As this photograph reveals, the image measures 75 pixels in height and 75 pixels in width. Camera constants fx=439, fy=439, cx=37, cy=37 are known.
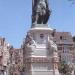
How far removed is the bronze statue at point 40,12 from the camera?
39.8m

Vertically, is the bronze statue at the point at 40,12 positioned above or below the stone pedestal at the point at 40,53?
above

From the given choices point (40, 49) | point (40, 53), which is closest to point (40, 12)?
point (40, 49)

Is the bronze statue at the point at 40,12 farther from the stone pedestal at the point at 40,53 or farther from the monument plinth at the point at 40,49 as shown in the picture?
the stone pedestal at the point at 40,53

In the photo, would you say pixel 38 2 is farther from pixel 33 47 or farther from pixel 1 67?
pixel 1 67

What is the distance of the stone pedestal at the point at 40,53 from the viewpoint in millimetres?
37562

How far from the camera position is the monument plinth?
37.6 meters

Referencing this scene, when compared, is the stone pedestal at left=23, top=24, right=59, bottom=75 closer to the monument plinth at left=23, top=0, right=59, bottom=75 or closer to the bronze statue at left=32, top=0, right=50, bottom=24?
the monument plinth at left=23, top=0, right=59, bottom=75

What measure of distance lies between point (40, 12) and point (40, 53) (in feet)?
13.4

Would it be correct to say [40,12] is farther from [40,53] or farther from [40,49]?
[40,53]

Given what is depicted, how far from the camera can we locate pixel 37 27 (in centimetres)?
3903

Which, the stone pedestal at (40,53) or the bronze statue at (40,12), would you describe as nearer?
the stone pedestal at (40,53)

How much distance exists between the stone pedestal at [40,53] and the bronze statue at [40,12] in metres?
1.22

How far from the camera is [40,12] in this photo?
3997 centimetres

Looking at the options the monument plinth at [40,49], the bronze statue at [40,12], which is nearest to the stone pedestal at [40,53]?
the monument plinth at [40,49]
